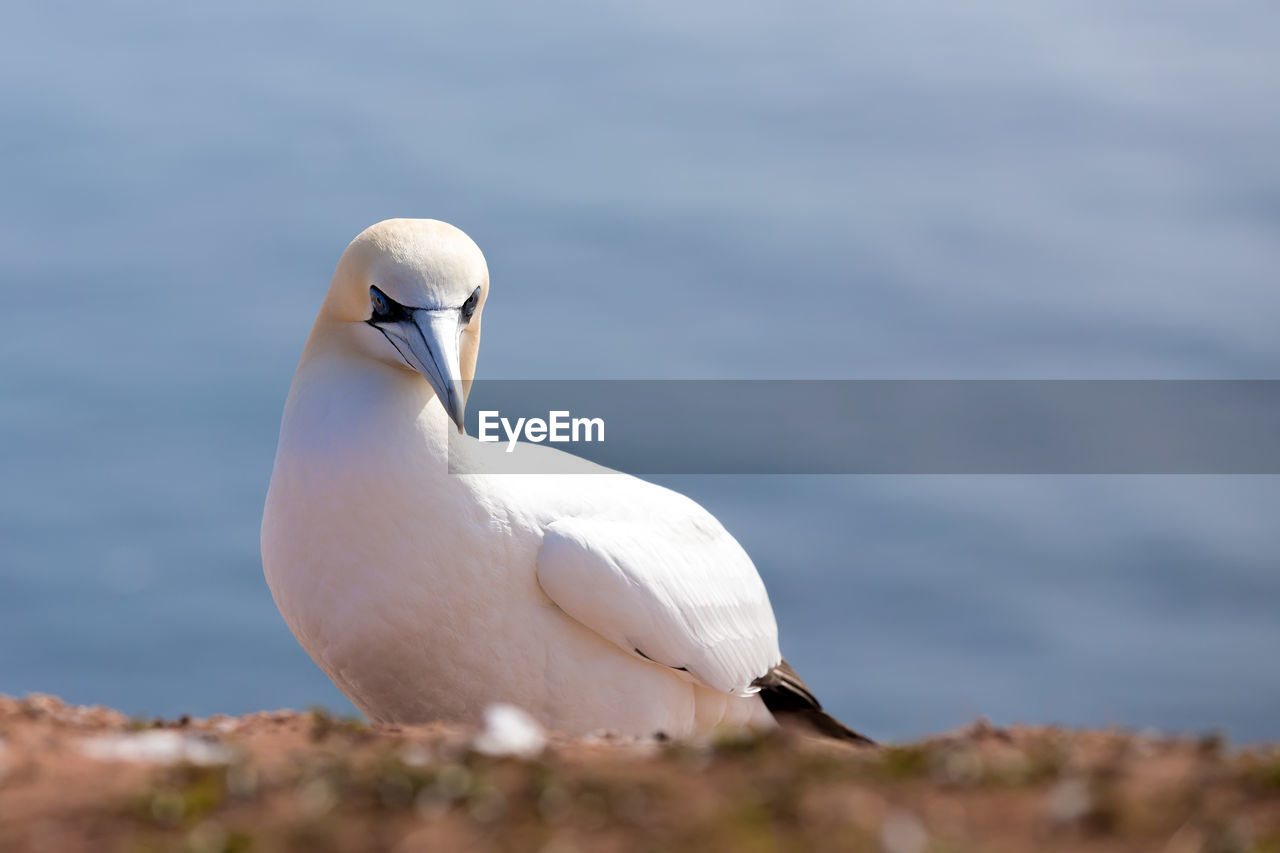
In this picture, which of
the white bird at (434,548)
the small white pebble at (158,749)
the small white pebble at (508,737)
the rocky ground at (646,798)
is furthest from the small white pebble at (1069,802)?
the white bird at (434,548)

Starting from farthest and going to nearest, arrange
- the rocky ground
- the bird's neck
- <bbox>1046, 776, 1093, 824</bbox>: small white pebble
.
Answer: the bird's neck, <bbox>1046, 776, 1093, 824</bbox>: small white pebble, the rocky ground

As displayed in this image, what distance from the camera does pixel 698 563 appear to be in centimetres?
839

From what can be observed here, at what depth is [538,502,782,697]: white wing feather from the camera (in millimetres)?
7703

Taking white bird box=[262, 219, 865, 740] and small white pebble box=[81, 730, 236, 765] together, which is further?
white bird box=[262, 219, 865, 740]

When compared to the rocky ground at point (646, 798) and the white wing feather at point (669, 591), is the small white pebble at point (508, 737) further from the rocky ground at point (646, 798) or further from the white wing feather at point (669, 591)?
the white wing feather at point (669, 591)

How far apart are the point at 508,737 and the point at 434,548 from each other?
2.47 meters

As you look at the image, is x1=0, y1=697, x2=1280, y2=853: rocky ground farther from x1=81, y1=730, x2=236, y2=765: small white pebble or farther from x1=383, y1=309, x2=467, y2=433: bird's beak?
x1=383, y1=309, x2=467, y2=433: bird's beak

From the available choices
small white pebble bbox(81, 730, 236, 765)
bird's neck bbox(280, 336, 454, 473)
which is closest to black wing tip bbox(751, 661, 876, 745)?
bird's neck bbox(280, 336, 454, 473)

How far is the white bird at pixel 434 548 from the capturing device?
759 cm

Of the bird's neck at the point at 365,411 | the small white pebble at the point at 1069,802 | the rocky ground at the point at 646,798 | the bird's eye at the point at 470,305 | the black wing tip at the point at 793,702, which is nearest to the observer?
the rocky ground at the point at 646,798

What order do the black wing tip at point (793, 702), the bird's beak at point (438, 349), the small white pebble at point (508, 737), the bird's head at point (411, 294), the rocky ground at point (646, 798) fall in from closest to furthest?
the rocky ground at point (646, 798) → the small white pebble at point (508, 737) → the bird's beak at point (438, 349) → the bird's head at point (411, 294) → the black wing tip at point (793, 702)

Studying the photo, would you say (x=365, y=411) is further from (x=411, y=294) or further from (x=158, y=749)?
(x=158, y=749)

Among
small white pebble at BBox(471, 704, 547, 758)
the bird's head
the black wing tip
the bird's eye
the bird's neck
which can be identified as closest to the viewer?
small white pebble at BBox(471, 704, 547, 758)

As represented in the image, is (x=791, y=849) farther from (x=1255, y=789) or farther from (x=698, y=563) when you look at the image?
(x=698, y=563)
